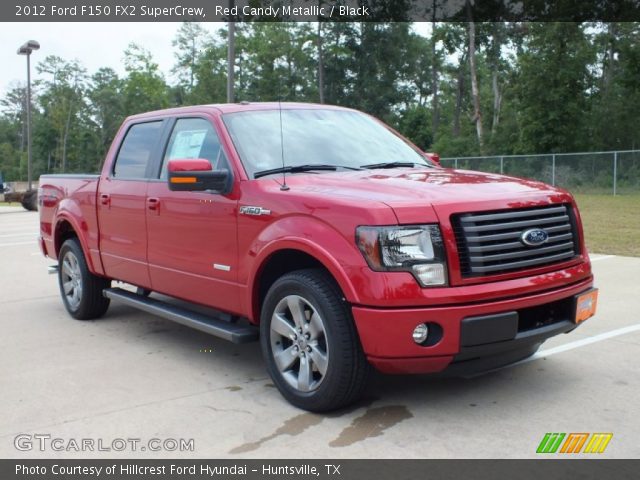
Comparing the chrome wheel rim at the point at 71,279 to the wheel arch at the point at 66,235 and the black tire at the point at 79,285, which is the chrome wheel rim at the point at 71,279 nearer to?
the black tire at the point at 79,285

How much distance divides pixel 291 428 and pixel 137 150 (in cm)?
318

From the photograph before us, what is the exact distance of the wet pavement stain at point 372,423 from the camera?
373 cm

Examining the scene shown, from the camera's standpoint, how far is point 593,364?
16.4 feet

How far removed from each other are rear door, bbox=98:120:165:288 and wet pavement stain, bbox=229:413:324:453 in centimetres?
222

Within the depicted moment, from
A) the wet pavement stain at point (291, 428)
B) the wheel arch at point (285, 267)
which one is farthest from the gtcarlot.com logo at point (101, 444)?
the wheel arch at point (285, 267)

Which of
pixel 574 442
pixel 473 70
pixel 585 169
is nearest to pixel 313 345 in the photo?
pixel 574 442

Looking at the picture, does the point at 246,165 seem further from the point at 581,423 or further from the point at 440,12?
the point at 440,12

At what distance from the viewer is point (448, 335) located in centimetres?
369

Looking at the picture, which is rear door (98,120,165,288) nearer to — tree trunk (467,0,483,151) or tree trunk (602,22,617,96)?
tree trunk (467,0,483,151)

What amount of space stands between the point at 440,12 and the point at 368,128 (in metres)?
46.1

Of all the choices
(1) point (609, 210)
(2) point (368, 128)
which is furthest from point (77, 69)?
(2) point (368, 128)

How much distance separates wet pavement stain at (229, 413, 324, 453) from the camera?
12.0 ft

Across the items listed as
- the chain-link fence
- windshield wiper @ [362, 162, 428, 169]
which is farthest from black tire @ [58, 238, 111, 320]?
the chain-link fence
